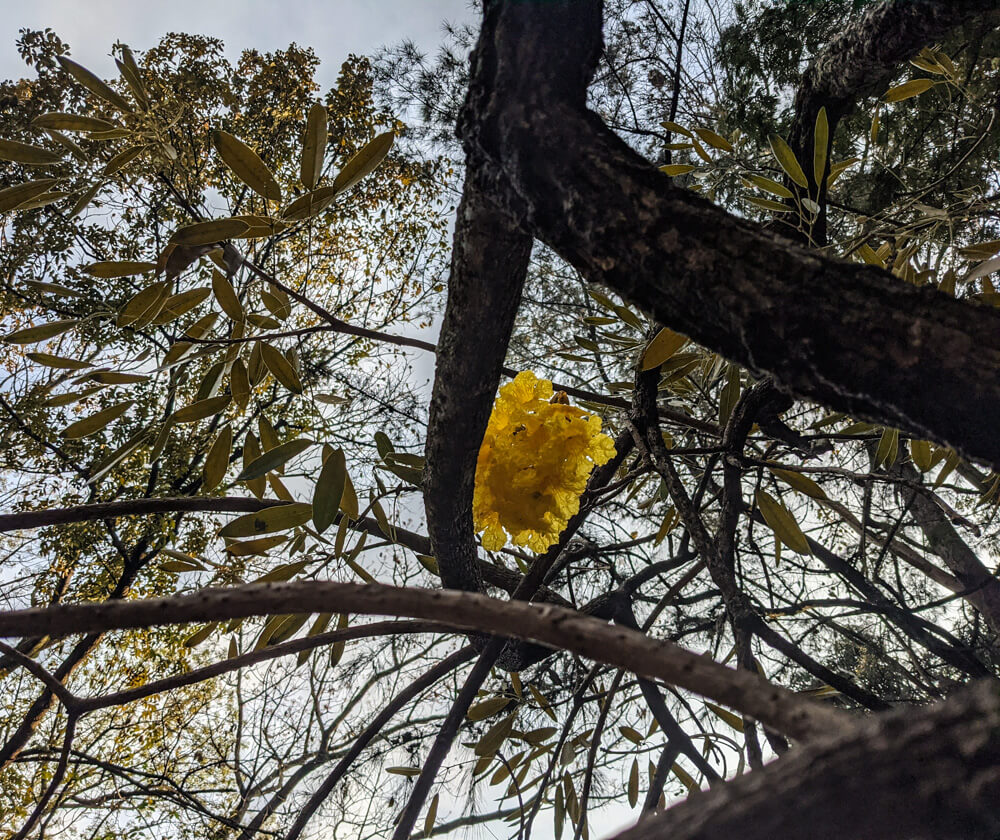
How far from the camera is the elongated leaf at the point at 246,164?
2.01 feet

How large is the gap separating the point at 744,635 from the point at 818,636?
4.95 feet

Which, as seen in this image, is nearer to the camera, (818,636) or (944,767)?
(944,767)

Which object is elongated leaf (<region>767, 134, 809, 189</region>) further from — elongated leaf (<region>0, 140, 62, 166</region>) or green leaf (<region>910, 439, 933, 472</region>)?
elongated leaf (<region>0, 140, 62, 166</region>)

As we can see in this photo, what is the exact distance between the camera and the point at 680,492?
0.77 m

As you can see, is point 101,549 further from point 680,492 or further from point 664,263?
point 664,263

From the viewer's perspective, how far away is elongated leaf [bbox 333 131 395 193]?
1.97 feet

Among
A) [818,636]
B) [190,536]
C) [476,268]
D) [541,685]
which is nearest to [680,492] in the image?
[476,268]

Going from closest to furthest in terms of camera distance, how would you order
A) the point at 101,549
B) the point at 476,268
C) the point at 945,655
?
the point at 476,268
the point at 945,655
the point at 101,549

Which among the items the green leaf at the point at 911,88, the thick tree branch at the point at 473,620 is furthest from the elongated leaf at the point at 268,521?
the green leaf at the point at 911,88

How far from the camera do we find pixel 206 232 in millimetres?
565

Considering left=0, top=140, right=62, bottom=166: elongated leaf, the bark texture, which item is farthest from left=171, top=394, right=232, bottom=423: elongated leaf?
the bark texture

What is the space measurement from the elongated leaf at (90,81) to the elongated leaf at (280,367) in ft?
1.00

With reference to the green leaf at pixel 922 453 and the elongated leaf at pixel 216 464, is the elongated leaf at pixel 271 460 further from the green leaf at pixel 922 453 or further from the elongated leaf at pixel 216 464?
the green leaf at pixel 922 453

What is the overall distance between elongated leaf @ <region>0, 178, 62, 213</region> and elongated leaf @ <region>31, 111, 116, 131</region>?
0.06 m
